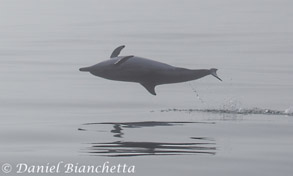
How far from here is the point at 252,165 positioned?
15156 millimetres

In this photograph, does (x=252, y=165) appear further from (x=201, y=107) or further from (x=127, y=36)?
(x=127, y=36)

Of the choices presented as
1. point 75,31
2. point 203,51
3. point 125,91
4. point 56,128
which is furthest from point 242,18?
point 56,128

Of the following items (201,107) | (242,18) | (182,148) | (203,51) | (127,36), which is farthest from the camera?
(242,18)

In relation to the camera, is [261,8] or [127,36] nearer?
[127,36]

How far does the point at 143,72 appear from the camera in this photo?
56.7 ft

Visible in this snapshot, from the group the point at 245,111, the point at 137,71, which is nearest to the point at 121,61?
the point at 137,71

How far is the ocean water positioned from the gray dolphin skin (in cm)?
88

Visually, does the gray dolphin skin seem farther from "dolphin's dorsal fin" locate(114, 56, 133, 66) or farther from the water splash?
the water splash

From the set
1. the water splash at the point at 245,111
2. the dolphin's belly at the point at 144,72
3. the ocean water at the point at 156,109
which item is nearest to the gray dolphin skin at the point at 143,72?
the dolphin's belly at the point at 144,72

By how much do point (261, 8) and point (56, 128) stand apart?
1960 inches

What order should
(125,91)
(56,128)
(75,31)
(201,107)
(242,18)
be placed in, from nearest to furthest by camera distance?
(56,128)
(201,107)
(125,91)
(75,31)
(242,18)

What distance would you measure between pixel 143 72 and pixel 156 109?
12.4 ft

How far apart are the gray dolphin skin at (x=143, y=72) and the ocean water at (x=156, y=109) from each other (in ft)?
2.90

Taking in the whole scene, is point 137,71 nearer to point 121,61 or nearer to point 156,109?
point 121,61
